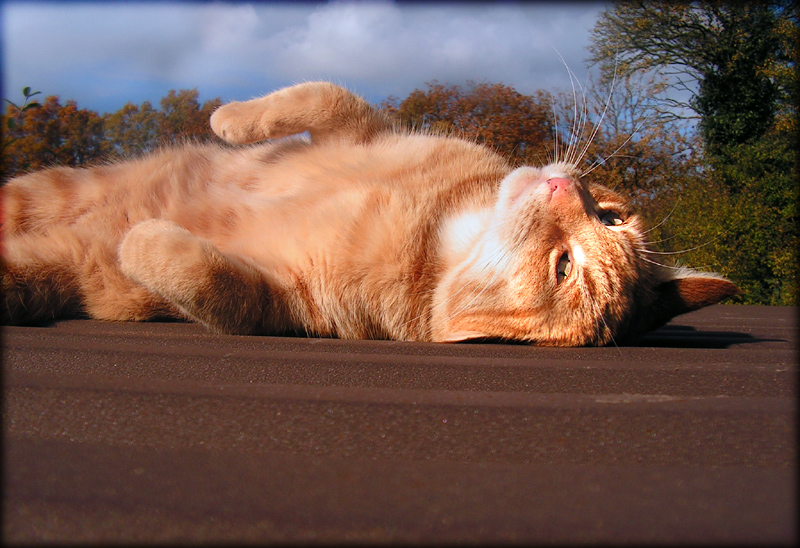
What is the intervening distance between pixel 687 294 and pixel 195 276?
2.11m

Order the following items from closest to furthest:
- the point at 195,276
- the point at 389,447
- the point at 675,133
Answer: the point at 389,447
the point at 195,276
the point at 675,133

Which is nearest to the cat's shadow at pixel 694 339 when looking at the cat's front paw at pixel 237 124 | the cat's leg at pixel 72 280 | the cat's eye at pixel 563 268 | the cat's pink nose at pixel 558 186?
the cat's eye at pixel 563 268

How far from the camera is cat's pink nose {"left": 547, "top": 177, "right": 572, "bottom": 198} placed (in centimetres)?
236

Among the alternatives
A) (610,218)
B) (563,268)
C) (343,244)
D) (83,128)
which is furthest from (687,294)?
(83,128)

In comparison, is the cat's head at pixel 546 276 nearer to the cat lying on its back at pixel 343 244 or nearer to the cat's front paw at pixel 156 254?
the cat lying on its back at pixel 343 244

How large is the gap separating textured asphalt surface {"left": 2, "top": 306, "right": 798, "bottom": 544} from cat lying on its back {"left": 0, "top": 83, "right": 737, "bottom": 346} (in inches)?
17.0

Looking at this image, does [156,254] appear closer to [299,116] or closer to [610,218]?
[299,116]

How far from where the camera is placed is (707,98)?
11.3 meters

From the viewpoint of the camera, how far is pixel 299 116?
10.0 ft

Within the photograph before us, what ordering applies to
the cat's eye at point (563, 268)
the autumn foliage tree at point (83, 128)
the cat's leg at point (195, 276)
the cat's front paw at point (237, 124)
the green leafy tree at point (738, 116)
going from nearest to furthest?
the cat's leg at point (195, 276) < the cat's eye at point (563, 268) < the cat's front paw at point (237, 124) < the autumn foliage tree at point (83, 128) < the green leafy tree at point (738, 116)

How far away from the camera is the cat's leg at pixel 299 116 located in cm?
304

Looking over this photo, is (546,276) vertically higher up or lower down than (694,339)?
higher up

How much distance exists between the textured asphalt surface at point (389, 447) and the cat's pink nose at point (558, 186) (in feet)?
2.40

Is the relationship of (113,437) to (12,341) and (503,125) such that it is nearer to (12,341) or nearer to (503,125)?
(12,341)
